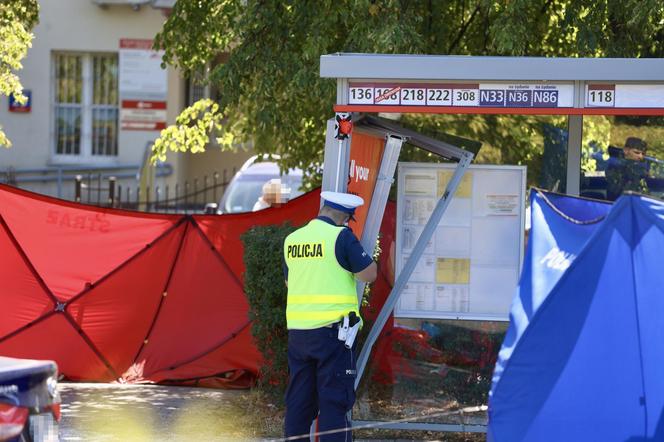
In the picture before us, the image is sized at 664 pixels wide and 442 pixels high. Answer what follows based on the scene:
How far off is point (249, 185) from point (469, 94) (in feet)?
30.8

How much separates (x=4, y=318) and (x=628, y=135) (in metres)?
5.87

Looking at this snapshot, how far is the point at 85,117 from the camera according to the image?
2394cm

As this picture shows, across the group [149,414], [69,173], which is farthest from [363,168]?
[69,173]

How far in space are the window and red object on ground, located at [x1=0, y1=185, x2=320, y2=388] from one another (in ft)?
45.7

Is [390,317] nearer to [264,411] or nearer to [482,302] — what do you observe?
[482,302]

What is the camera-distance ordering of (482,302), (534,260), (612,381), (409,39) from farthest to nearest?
(409,39), (482,302), (534,260), (612,381)

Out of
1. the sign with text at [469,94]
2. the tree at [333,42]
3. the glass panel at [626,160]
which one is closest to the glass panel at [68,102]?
the tree at [333,42]

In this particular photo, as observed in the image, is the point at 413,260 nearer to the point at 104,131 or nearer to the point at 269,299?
the point at 269,299

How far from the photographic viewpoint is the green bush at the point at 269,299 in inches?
337

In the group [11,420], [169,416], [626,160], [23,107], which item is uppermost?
[23,107]

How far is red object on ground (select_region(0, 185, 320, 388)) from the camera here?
1008cm

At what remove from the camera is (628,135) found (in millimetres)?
8555

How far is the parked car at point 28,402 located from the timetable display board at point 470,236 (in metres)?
3.91

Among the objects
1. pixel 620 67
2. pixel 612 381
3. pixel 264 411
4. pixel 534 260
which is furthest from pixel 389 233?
pixel 612 381
